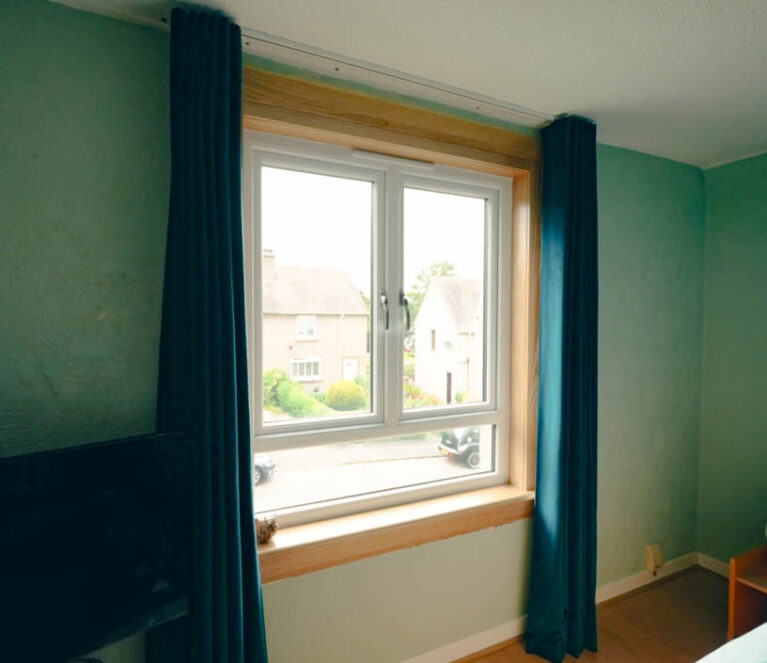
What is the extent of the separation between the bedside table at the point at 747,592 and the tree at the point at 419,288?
5.88 feet

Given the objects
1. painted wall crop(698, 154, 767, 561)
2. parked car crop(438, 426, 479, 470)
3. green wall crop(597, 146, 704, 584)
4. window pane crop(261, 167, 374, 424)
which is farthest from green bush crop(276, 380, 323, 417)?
painted wall crop(698, 154, 767, 561)

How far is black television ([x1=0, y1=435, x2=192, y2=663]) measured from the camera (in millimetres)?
1089

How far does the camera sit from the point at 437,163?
2.07 m

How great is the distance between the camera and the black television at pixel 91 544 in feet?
3.57

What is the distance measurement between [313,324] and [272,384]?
0.95 ft

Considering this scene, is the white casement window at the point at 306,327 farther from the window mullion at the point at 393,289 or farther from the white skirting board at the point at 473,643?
the white skirting board at the point at 473,643

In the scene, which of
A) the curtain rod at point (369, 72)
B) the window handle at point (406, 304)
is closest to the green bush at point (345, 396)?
the window handle at point (406, 304)

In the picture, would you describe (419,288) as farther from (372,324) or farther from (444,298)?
(372,324)

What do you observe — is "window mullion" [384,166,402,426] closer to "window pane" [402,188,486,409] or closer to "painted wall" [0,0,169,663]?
"window pane" [402,188,486,409]

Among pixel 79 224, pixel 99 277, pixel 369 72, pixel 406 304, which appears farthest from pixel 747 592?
pixel 79 224

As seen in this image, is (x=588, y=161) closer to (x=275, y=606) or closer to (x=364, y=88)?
(x=364, y=88)

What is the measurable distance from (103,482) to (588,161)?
2.24m

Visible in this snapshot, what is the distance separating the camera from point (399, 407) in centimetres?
204

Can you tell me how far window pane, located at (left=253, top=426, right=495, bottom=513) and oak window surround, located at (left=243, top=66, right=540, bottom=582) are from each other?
11cm
